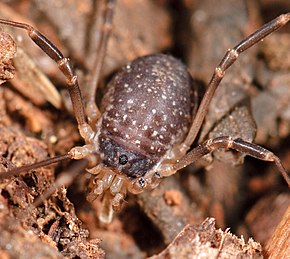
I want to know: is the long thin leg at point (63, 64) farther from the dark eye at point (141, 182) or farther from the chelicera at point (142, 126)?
the dark eye at point (141, 182)

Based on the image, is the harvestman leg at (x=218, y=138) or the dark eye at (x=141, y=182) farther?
the dark eye at (x=141, y=182)

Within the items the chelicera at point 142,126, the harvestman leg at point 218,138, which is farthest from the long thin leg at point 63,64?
the harvestman leg at point 218,138

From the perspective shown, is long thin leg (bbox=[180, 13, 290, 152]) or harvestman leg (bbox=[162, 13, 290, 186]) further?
long thin leg (bbox=[180, 13, 290, 152])

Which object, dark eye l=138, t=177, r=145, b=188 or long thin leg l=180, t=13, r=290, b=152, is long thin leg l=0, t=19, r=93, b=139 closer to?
dark eye l=138, t=177, r=145, b=188

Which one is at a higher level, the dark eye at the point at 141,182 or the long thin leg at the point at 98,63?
the long thin leg at the point at 98,63

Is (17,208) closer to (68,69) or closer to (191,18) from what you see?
(68,69)

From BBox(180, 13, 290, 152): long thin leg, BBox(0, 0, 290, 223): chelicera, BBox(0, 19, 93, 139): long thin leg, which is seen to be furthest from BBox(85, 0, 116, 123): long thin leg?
BBox(180, 13, 290, 152): long thin leg

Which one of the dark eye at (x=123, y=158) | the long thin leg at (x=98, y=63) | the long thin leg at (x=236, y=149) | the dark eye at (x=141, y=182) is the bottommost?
the dark eye at (x=141, y=182)
